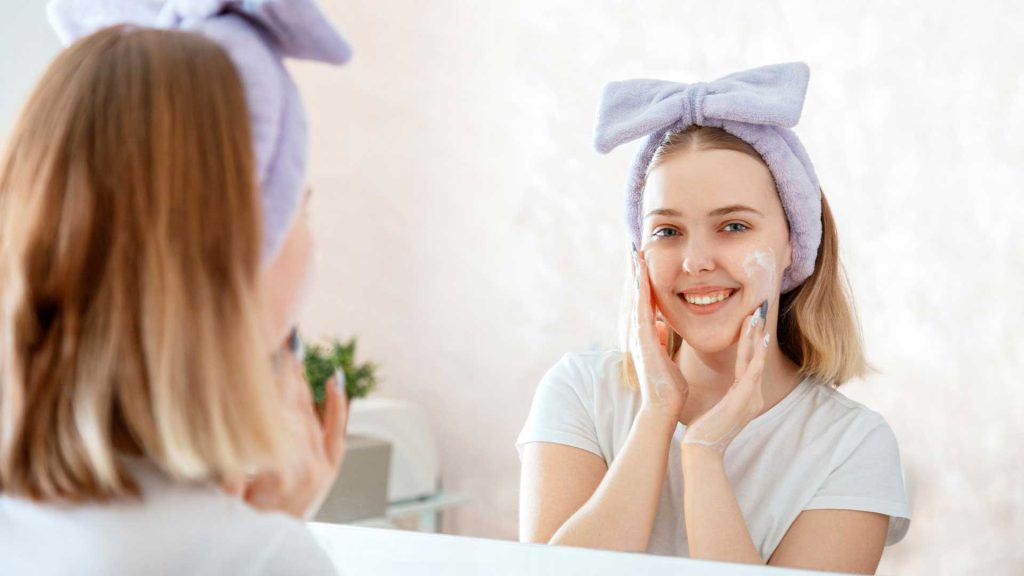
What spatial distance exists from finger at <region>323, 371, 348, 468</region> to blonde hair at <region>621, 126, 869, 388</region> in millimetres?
361

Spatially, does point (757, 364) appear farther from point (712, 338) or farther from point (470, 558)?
point (470, 558)

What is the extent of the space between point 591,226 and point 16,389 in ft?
3.53

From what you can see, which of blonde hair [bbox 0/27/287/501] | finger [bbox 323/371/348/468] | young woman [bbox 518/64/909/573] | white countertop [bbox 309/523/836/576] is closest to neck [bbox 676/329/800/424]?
young woman [bbox 518/64/909/573]

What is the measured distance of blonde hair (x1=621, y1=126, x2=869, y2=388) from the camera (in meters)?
0.80

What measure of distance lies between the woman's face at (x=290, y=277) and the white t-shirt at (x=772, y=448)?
374 mm

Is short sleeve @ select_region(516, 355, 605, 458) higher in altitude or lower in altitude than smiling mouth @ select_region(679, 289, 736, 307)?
lower

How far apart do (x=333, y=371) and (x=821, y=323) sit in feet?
2.08

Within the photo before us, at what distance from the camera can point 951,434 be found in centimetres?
103

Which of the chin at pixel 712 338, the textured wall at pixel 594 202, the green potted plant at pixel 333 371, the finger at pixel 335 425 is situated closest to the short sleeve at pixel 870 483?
the chin at pixel 712 338

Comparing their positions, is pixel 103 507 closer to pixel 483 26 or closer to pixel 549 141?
pixel 549 141

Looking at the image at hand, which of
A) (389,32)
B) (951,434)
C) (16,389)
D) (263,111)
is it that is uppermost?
(389,32)

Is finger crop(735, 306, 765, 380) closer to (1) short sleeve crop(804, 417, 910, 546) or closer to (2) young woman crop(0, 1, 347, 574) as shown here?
(1) short sleeve crop(804, 417, 910, 546)

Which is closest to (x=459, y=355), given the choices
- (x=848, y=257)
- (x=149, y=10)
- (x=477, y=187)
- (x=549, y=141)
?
(x=477, y=187)

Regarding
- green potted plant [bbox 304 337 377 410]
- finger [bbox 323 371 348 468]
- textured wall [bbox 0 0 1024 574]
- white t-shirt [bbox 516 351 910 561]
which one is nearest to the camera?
finger [bbox 323 371 348 468]
